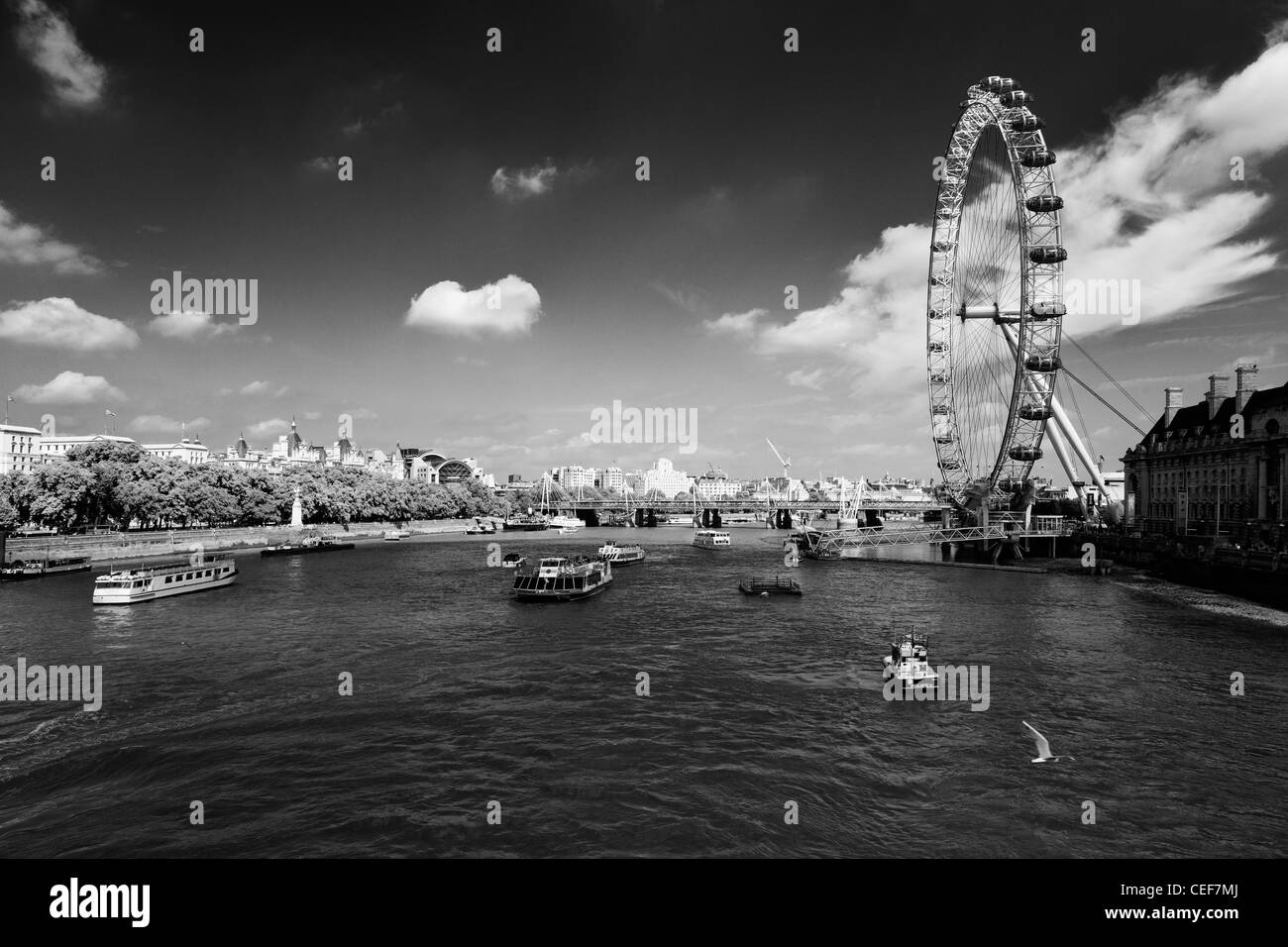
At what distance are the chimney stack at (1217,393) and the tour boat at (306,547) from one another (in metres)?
142

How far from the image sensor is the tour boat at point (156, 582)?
60.3 meters

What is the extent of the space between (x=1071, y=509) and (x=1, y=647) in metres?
158

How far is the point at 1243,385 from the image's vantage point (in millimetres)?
96875

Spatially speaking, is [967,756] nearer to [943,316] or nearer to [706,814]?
[706,814]

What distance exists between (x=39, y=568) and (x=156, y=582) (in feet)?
89.5

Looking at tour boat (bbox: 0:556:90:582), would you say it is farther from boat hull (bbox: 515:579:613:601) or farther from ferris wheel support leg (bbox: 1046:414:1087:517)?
ferris wheel support leg (bbox: 1046:414:1087:517)

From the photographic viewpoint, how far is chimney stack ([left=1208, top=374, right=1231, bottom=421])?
103219mm

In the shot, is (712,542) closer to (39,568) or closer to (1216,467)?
(1216,467)

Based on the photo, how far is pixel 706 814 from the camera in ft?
73.0

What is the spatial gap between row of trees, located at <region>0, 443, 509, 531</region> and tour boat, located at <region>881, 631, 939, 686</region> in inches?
4545

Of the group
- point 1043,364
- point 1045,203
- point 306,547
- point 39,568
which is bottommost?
point 306,547

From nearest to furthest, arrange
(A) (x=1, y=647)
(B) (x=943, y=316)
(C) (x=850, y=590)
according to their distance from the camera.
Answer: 1. (A) (x=1, y=647)
2. (C) (x=850, y=590)
3. (B) (x=943, y=316)

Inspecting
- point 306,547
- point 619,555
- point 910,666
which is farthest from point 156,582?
point 910,666
